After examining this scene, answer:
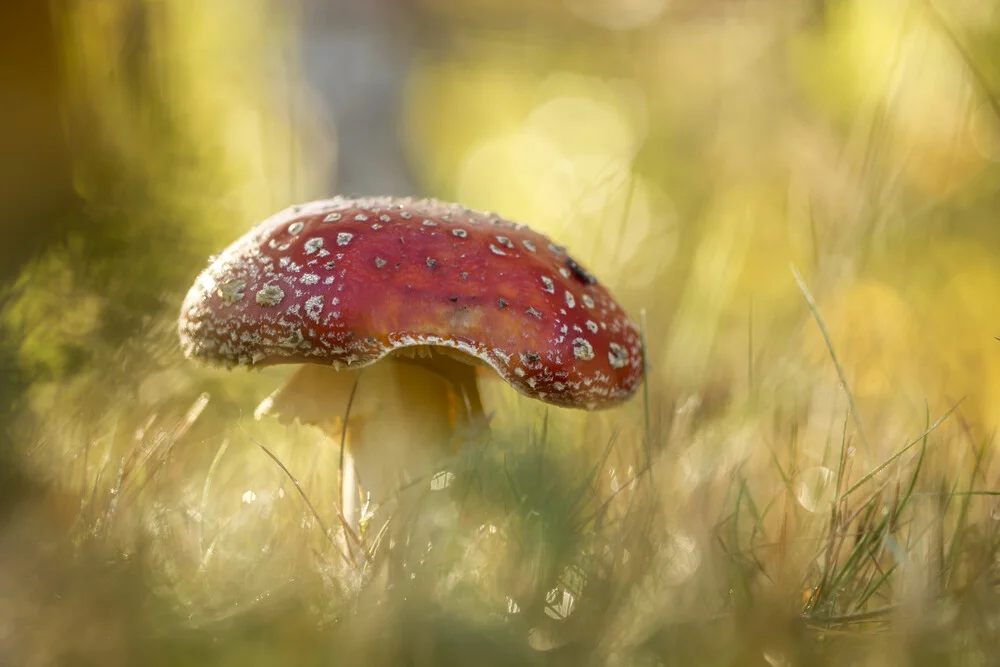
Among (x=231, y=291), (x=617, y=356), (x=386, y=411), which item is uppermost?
(x=231, y=291)

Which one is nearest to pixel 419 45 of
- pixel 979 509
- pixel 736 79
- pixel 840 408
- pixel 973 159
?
pixel 736 79

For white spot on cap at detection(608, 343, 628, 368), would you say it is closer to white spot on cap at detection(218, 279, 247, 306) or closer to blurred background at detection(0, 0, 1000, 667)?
blurred background at detection(0, 0, 1000, 667)

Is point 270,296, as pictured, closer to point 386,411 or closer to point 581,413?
point 386,411

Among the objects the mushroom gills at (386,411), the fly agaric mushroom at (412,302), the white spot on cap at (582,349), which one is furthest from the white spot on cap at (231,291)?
the white spot on cap at (582,349)

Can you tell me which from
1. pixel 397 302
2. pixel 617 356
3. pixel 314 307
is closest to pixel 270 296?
pixel 314 307

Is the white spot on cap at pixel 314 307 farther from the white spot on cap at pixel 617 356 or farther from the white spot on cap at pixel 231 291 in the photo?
the white spot on cap at pixel 617 356

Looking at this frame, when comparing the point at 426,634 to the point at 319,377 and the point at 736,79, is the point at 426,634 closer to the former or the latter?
the point at 319,377
